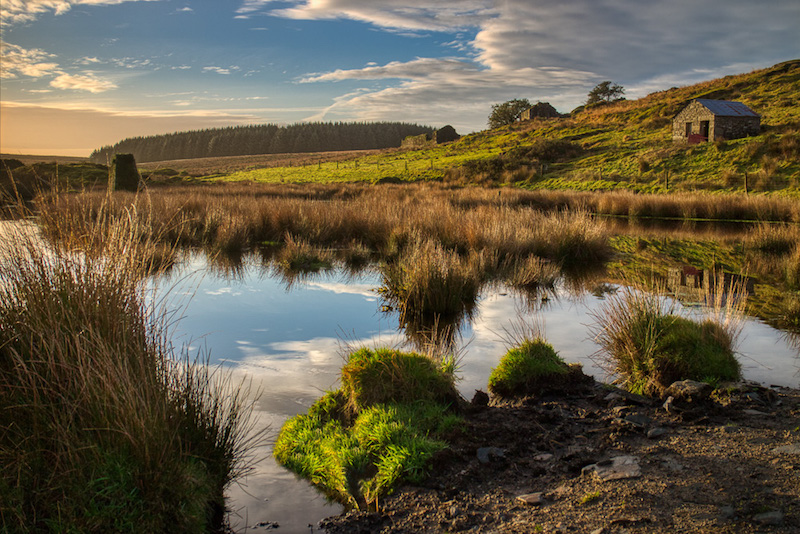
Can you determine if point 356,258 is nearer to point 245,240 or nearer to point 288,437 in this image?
point 245,240

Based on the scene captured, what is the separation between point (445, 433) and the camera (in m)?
4.00

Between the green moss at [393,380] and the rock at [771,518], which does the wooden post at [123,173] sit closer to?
the green moss at [393,380]

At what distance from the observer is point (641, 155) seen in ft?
113

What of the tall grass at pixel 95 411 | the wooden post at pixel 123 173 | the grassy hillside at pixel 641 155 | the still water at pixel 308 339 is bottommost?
the still water at pixel 308 339

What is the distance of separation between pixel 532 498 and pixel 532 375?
2.10m

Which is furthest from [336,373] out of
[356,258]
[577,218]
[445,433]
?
[577,218]

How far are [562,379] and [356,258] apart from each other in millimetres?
8322

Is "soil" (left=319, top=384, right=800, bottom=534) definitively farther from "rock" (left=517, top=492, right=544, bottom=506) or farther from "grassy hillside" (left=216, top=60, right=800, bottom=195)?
"grassy hillside" (left=216, top=60, right=800, bottom=195)

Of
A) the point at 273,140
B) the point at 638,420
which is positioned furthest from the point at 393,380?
the point at 273,140

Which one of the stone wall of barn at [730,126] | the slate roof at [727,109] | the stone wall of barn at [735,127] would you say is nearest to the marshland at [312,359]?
the stone wall of barn at [730,126]

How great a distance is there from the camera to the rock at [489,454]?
12.2 ft

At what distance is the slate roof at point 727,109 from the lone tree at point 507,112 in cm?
4746

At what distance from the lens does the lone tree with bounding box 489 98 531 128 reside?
275 ft

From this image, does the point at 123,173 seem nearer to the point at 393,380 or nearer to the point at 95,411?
the point at 393,380
